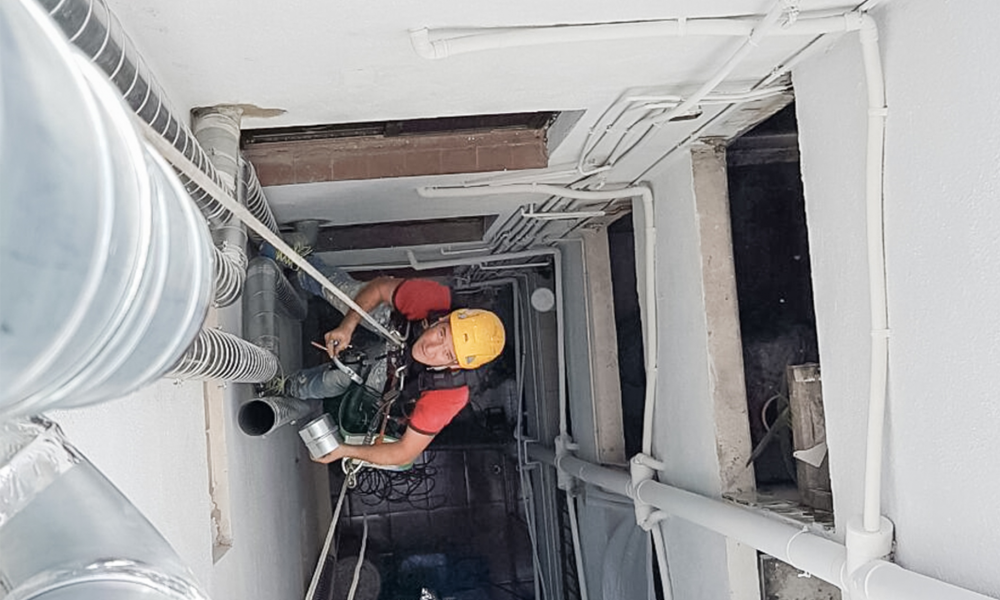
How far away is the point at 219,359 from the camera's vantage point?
→ 1519mm

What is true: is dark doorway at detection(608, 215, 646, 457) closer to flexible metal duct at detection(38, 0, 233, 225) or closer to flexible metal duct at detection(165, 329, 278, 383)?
flexible metal duct at detection(165, 329, 278, 383)

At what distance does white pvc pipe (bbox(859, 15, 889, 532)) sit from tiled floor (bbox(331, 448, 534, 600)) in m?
3.63

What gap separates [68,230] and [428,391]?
7.16 ft

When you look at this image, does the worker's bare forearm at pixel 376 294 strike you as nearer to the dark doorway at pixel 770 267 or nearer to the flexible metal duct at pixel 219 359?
the flexible metal duct at pixel 219 359

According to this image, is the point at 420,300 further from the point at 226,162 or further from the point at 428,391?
the point at 226,162

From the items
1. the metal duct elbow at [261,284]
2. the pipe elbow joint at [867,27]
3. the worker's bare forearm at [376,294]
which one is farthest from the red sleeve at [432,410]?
the pipe elbow joint at [867,27]

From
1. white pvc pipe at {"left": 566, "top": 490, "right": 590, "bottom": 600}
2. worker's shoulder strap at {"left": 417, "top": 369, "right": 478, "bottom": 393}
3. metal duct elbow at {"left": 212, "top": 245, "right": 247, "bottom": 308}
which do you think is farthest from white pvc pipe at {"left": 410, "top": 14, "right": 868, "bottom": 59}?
white pvc pipe at {"left": 566, "top": 490, "right": 590, "bottom": 600}

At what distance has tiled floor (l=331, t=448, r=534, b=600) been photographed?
4977mm

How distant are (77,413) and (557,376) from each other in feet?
10.3

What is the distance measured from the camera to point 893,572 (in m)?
1.33

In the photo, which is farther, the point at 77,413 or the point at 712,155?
the point at 712,155

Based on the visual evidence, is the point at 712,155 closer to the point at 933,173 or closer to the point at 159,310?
the point at 933,173

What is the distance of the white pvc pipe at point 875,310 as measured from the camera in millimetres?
1393

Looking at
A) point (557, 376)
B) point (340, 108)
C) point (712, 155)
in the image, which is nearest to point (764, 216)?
point (712, 155)
